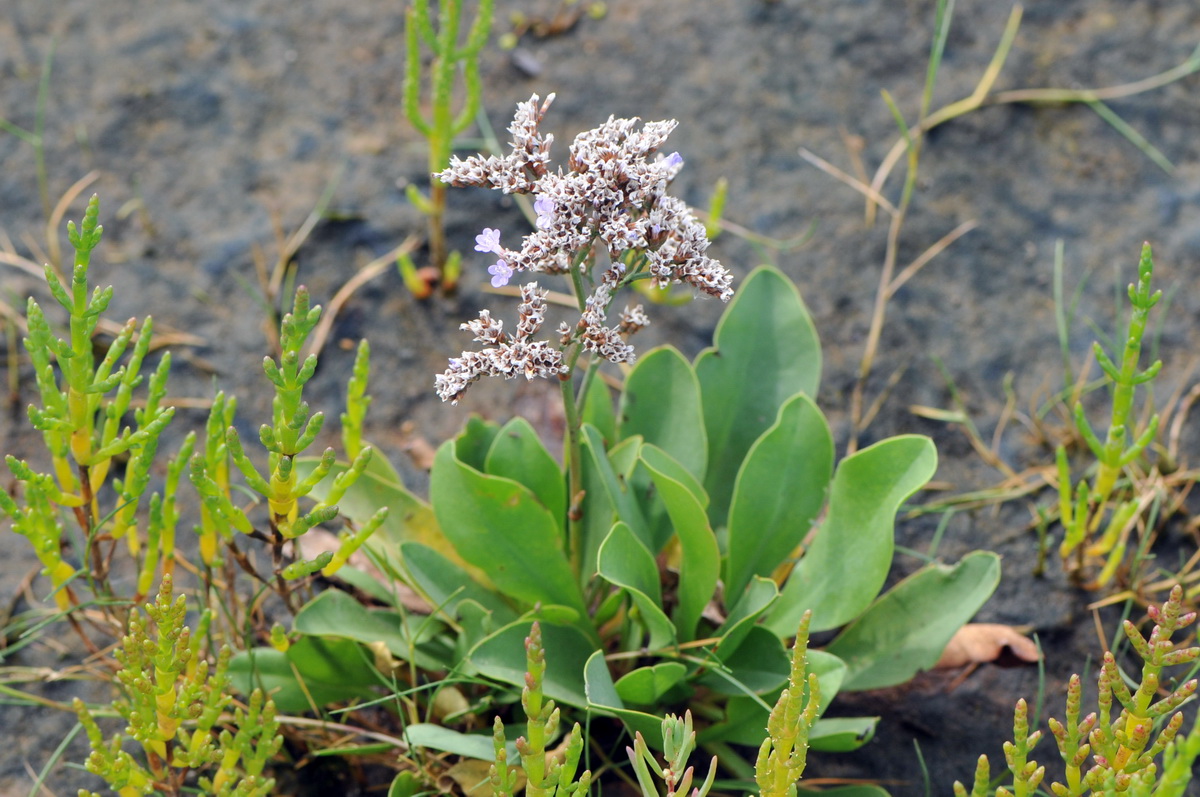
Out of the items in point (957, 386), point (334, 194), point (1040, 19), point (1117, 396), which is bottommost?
point (957, 386)

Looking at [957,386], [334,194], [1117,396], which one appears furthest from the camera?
[334,194]

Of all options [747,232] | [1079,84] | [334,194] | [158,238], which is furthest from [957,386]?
[158,238]

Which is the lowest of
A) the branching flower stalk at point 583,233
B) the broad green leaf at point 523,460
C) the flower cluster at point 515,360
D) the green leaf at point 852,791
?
the green leaf at point 852,791

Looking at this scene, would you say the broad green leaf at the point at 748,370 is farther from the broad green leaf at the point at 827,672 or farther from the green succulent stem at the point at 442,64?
the green succulent stem at the point at 442,64

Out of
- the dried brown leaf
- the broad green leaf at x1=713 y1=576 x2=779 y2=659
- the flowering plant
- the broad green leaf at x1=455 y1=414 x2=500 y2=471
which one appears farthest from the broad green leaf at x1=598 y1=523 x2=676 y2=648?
the dried brown leaf

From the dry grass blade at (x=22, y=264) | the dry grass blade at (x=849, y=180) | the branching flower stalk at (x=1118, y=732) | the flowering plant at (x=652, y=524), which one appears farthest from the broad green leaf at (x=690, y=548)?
the dry grass blade at (x=22, y=264)

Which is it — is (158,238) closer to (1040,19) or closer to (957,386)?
(957,386)

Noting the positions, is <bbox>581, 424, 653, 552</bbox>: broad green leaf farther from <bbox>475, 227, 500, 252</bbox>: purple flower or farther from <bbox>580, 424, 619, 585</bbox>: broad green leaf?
<bbox>475, 227, 500, 252</bbox>: purple flower
